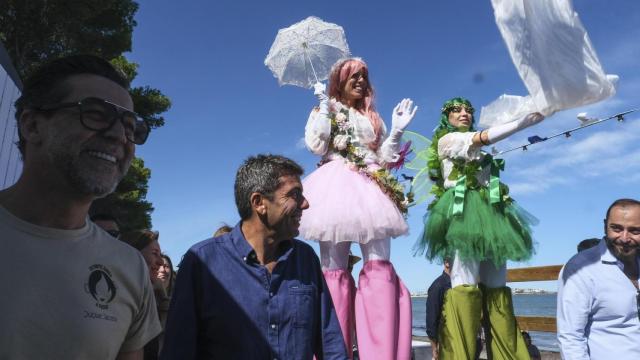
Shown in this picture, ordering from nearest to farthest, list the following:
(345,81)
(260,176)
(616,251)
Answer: (260,176) → (616,251) → (345,81)

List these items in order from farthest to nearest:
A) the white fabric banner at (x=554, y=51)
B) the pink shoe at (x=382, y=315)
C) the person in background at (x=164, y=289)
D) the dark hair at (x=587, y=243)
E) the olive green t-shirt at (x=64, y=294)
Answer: the dark hair at (x=587, y=243) → the person in background at (x=164, y=289) → the pink shoe at (x=382, y=315) → the white fabric banner at (x=554, y=51) → the olive green t-shirt at (x=64, y=294)

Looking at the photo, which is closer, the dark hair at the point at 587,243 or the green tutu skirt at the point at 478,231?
the green tutu skirt at the point at 478,231

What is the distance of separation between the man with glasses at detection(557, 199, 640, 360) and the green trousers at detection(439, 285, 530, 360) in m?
0.30

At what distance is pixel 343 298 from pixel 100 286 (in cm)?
188

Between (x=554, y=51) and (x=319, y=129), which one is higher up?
(x=554, y=51)

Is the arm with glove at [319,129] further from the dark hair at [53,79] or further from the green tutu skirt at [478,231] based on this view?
the dark hair at [53,79]

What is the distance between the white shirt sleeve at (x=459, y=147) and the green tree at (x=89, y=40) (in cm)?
730

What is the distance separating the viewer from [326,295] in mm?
2100

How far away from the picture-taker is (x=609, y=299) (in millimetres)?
3004

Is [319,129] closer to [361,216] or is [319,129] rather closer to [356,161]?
[356,161]

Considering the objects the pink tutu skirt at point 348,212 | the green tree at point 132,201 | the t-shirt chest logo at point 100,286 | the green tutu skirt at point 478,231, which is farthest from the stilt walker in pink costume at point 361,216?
the green tree at point 132,201

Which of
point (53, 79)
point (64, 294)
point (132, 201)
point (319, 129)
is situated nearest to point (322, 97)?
point (319, 129)

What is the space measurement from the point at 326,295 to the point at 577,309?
5.87 feet

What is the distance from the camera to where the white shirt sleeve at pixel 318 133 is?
3.42 meters
